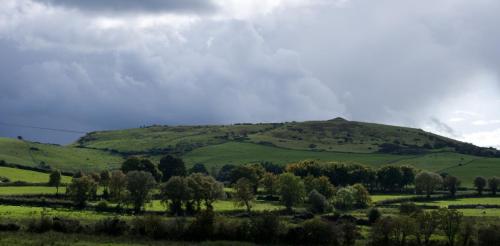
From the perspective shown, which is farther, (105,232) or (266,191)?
(266,191)

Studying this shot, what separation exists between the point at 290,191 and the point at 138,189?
124ft

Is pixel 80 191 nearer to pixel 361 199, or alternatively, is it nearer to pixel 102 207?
pixel 102 207

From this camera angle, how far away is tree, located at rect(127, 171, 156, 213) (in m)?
148

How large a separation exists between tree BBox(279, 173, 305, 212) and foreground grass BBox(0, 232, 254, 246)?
54.1 metres

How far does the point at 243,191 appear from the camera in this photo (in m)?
156

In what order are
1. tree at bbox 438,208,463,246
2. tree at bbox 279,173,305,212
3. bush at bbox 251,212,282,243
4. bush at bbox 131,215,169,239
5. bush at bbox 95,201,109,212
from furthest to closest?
tree at bbox 279,173,305,212 < bush at bbox 95,201,109,212 < tree at bbox 438,208,463,246 < bush at bbox 251,212,282,243 < bush at bbox 131,215,169,239

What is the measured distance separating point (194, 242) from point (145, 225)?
9979 mm

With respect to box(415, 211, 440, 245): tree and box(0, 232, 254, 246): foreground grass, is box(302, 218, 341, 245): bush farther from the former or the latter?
box(415, 211, 440, 245): tree

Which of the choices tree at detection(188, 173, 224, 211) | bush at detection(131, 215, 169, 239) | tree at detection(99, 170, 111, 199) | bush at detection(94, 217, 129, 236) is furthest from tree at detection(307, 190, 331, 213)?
bush at detection(94, 217, 129, 236)

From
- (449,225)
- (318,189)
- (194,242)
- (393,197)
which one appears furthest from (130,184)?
(393,197)

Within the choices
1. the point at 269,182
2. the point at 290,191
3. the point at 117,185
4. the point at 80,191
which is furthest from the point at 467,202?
the point at 80,191

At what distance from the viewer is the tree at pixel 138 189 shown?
148 meters

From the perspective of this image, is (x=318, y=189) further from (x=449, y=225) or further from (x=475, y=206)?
(x=449, y=225)

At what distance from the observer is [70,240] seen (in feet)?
333
